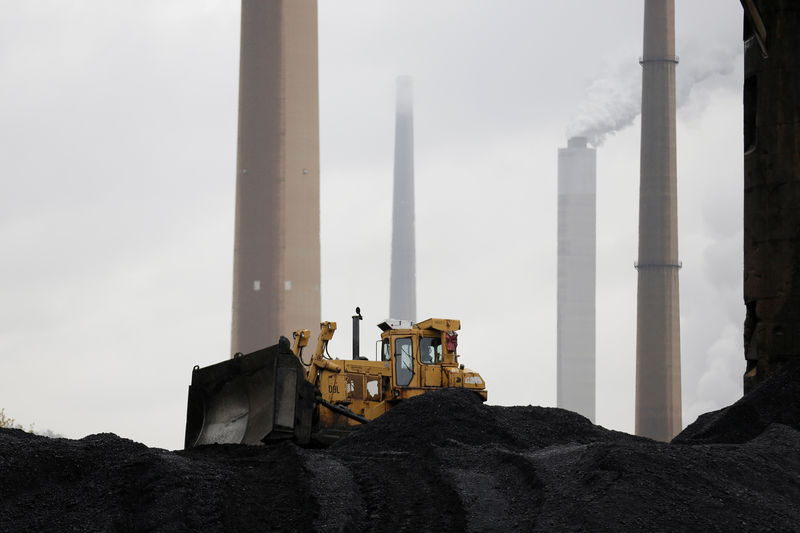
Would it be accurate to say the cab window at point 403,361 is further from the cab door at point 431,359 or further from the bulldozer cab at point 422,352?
the cab door at point 431,359

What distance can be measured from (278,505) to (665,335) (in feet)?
136

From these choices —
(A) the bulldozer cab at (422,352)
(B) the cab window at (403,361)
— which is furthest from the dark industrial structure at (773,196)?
(B) the cab window at (403,361)

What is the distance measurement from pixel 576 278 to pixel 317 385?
166 feet

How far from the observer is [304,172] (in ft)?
157

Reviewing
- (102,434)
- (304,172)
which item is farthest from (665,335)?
(102,434)

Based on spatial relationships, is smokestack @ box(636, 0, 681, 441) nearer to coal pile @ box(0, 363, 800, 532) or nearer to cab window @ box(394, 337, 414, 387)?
cab window @ box(394, 337, 414, 387)

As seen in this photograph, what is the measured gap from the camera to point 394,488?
13.1 metres

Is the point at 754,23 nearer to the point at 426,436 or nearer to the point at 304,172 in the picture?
the point at 426,436

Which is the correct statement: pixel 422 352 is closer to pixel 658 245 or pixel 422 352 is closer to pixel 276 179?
pixel 276 179

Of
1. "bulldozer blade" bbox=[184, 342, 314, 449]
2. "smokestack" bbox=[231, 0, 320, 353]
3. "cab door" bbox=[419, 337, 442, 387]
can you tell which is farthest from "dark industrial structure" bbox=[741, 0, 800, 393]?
"smokestack" bbox=[231, 0, 320, 353]

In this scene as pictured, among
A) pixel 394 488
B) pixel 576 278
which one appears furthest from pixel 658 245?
pixel 394 488

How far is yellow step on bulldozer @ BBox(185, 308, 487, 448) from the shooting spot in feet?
58.6

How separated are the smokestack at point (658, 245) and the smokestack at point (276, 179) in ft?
45.5

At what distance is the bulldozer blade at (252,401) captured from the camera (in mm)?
17719
